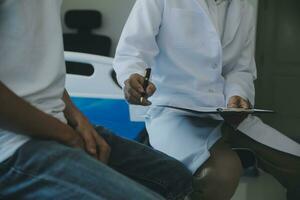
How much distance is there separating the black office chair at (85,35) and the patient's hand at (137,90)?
8.69 ft

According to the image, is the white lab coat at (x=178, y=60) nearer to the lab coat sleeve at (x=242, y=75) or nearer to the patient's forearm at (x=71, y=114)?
the lab coat sleeve at (x=242, y=75)

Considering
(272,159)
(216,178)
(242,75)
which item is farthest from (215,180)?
(242,75)

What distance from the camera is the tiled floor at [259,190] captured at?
86.1 inches

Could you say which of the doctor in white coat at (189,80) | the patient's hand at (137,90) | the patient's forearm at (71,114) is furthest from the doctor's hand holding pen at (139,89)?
the patient's forearm at (71,114)

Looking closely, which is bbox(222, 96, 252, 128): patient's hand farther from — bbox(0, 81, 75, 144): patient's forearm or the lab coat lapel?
bbox(0, 81, 75, 144): patient's forearm

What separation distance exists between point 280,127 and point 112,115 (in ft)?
9.40

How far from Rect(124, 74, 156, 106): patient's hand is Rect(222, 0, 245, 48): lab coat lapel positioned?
471 millimetres

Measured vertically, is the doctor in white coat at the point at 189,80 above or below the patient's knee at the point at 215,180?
above

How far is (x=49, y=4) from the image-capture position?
86cm

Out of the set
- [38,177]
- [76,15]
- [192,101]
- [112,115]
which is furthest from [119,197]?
[76,15]

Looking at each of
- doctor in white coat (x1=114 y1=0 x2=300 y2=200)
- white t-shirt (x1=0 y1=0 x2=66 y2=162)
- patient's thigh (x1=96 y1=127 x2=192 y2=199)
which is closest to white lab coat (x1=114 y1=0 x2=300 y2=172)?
doctor in white coat (x1=114 y1=0 x2=300 y2=200)

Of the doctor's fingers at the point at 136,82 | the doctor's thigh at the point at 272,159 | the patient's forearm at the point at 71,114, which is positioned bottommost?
the doctor's thigh at the point at 272,159

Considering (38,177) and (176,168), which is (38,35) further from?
(176,168)

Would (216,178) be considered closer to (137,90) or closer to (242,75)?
(137,90)
